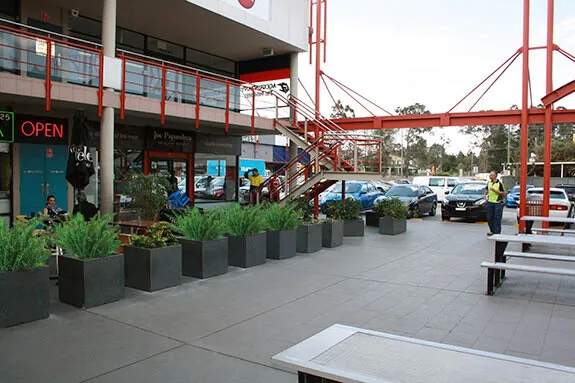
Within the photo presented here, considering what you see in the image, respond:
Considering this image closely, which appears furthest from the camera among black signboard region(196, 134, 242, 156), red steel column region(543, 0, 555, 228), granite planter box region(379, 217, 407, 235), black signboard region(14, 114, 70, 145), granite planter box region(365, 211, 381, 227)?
black signboard region(196, 134, 242, 156)

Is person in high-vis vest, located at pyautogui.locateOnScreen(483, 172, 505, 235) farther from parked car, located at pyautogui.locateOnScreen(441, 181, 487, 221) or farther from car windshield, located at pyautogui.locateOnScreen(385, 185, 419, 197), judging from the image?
car windshield, located at pyautogui.locateOnScreen(385, 185, 419, 197)

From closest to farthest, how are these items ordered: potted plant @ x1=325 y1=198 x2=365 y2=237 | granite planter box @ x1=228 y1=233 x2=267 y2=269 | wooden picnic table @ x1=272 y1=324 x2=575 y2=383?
wooden picnic table @ x1=272 y1=324 x2=575 y2=383 < granite planter box @ x1=228 y1=233 x2=267 y2=269 < potted plant @ x1=325 y1=198 x2=365 y2=237

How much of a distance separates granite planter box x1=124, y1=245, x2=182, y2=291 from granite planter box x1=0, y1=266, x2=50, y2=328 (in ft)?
5.45

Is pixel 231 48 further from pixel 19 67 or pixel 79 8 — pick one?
pixel 19 67

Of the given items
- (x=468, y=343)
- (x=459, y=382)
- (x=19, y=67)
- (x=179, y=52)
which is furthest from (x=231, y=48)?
(x=459, y=382)

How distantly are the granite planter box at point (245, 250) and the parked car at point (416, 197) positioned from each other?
42.3ft

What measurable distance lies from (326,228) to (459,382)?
995 centimetres

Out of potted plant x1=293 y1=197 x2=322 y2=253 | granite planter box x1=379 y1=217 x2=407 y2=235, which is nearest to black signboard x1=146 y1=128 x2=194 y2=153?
potted plant x1=293 y1=197 x2=322 y2=253

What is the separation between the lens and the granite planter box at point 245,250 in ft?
30.9

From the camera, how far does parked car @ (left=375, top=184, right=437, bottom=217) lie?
71.3 ft

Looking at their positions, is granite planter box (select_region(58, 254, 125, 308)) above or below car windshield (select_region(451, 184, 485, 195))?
below

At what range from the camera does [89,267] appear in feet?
21.6

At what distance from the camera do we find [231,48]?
61.9 ft

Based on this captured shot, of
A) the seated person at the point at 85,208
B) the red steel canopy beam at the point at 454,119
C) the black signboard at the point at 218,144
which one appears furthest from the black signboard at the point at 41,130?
the red steel canopy beam at the point at 454,119
